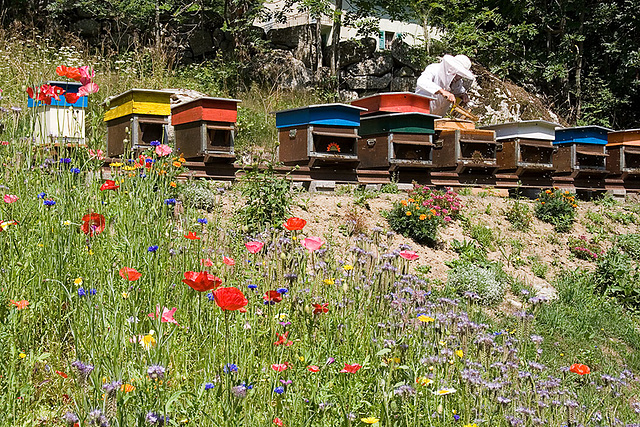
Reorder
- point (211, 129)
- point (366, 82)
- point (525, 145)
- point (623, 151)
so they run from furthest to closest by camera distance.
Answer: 1. point (366, 82)
2. point (623, 151)
3. point (525, 145)
4. point (211, 129)

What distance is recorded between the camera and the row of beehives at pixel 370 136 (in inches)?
291

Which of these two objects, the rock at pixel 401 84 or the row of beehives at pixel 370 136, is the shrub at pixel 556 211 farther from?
the rock at pixel 401 84

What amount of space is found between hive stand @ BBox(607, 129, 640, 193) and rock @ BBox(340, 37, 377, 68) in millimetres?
7848

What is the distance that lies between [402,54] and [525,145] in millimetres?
8826

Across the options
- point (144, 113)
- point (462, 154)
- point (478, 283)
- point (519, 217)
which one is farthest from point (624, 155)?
point (144, 113)

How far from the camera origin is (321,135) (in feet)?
26.4

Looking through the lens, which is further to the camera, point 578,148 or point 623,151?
point 623,151

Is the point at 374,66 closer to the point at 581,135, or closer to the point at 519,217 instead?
the point at 581,135

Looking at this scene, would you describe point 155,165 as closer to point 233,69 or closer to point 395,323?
point 395,323

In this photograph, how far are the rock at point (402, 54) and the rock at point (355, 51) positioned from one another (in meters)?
0.61

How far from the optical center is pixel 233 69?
1553 centimetres

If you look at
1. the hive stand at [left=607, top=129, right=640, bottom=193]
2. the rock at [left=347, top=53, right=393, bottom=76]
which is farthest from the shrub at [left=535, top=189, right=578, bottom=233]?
the rock at [left=347, top=53, right=393, bottom=76]

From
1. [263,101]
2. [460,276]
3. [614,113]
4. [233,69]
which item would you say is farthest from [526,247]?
[614,113]

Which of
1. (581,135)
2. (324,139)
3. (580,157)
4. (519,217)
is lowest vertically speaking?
(519,217)
